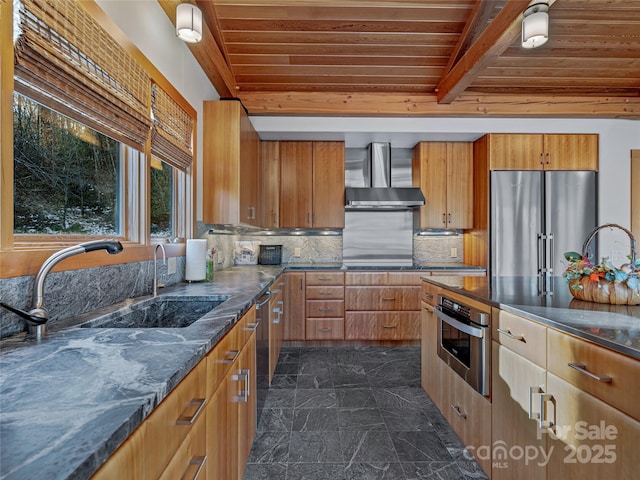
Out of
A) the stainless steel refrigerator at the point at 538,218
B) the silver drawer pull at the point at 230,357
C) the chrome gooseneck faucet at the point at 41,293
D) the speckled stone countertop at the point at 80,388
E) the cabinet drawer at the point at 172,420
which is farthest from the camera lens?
the stainless steel refrigerator at the point at 538,218

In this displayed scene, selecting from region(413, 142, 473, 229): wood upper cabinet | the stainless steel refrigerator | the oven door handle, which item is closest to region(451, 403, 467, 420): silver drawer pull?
the oven door handle

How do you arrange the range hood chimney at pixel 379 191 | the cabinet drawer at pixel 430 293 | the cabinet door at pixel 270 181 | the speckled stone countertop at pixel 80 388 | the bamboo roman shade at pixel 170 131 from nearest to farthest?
the speckled stone countertop at pixel 80 388, the bamboo roman shade at pixel 170 131, the cabinet drawer at pixel 430 293, the range hood chimney at pixel 379 191, the cabinet door at pixel 270 181

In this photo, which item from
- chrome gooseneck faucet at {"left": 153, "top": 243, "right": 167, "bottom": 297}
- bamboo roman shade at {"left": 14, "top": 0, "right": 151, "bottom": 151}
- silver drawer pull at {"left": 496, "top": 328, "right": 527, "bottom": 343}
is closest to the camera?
bamboo roman shade at {"left": 14, "top": 0, "right": 151, "bottom": 151}

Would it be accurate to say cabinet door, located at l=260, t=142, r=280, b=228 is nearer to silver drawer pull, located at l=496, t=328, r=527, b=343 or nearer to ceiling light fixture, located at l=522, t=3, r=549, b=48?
ceiling light fixture, located at l=522, t=3, r=549, b=48

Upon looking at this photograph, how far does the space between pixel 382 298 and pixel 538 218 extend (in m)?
1.88

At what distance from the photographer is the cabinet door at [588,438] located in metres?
0.90

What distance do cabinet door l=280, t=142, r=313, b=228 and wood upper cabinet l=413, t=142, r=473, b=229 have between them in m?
1.36

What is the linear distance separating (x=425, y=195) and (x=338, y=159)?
44.7 inches

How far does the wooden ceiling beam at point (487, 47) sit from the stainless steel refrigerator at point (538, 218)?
1170 mm

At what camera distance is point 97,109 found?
142 cm

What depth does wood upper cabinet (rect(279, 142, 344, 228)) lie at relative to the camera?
3.88 metres

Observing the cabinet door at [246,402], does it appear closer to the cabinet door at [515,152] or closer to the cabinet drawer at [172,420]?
the cabinet drawer at [172,420]

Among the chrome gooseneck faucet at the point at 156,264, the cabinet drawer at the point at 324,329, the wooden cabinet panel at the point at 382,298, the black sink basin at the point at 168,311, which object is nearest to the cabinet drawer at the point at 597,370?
the black sink basin at the point at 168,311

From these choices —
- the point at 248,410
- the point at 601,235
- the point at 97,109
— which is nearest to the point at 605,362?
the point at 248,410
